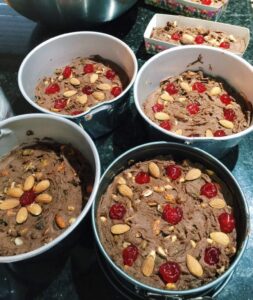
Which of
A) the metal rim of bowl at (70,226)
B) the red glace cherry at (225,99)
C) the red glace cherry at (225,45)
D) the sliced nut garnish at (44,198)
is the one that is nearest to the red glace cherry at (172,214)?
the metal rim of bowl at (70,226)

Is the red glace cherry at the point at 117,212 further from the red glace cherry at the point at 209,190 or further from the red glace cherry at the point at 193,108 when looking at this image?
the red glace cherry at the point at 193,108

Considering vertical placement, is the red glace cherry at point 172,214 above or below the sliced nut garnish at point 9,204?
above

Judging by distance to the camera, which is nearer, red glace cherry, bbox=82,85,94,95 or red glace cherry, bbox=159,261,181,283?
red glace cherry, bbox=159,261,181,283

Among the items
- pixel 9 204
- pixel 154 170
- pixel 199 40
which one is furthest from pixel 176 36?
pixel 9 204

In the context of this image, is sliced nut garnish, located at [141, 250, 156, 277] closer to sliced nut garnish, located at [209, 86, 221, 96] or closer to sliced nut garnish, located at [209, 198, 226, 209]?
sliced nut garnish, located at [209, 198, 226, 209]

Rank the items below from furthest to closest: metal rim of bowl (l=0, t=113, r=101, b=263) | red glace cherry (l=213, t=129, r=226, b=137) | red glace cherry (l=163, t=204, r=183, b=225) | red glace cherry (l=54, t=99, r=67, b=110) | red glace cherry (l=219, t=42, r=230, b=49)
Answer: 1. red glace cherry (l=219, t=42, r=230, b=49)
2. red glace cherry (l=54, t=99, r=67, b=110)
3. red glace cherry (l=213, t=129, r=226, b=137)
4. red glace cherry (l=163, t=204, r=183, b=225)
5. metal rim of bowl (l=0, t=113, r=101, b=263)

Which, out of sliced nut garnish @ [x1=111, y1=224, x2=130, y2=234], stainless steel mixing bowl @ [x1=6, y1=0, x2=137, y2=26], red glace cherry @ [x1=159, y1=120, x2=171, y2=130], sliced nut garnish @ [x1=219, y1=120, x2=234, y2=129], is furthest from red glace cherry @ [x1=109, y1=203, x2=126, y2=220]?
stainless steel mixing bowl @ [x1=6, y1=0, x2=137, y2=26]
